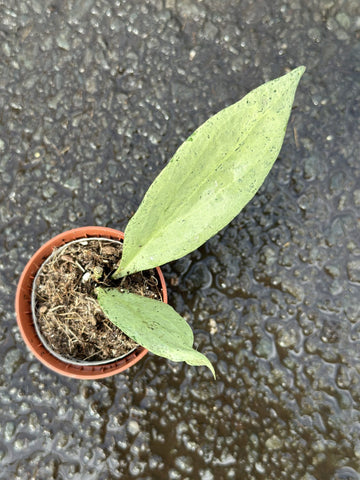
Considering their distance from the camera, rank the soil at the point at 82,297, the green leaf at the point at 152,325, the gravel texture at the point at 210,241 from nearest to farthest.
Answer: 1. the green leaf at the point at 152,325
2. the soil at the point at 82,297
3. the gravel texture at the point at 210,241

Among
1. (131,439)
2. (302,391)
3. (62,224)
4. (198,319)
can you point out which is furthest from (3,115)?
(302,391)

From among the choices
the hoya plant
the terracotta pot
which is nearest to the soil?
the terracotta pot

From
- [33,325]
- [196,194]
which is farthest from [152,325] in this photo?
[33,325]

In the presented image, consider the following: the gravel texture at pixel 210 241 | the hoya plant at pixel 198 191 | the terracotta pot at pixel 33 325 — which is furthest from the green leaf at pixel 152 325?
the gravel texture at pixel 210 241

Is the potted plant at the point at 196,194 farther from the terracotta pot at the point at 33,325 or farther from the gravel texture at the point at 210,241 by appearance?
the gravel texture at the point at 210,241

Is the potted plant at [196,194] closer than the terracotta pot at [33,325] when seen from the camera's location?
Yes

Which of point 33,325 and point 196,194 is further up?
point 196,194

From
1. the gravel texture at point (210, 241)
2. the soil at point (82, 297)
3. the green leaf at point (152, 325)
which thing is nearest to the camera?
the green leaf at point (152, 325)

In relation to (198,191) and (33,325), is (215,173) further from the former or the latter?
(33,325)
